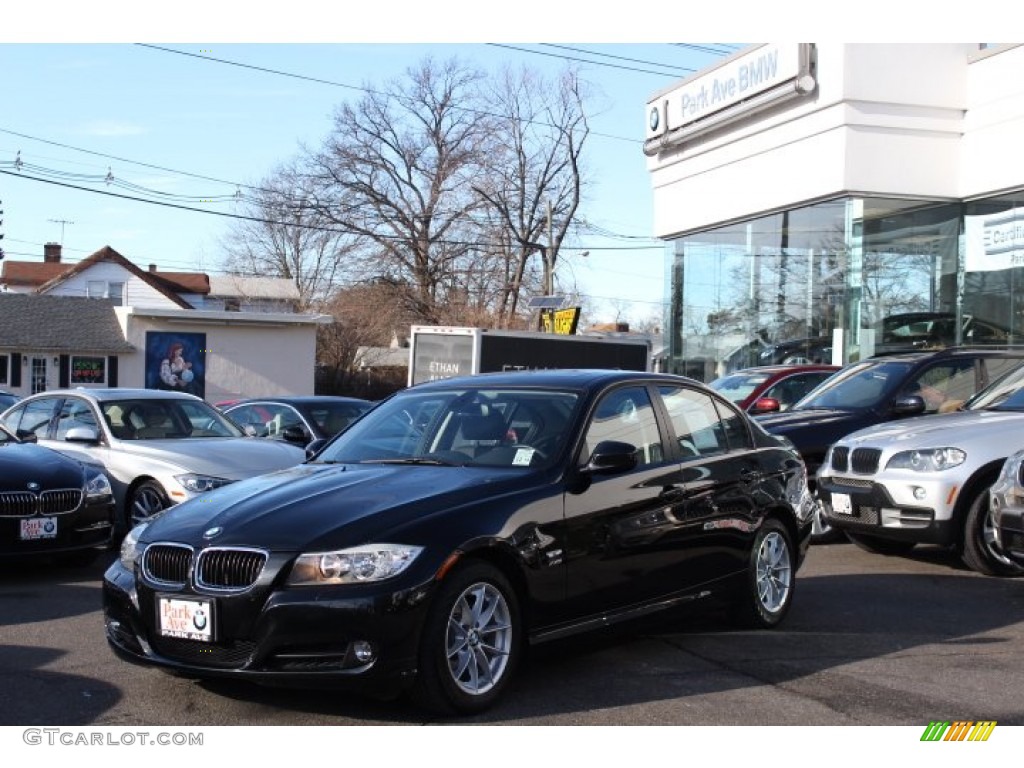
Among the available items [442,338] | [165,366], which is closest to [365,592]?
[442,338]

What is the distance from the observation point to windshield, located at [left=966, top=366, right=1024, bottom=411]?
Result: 10.2 m

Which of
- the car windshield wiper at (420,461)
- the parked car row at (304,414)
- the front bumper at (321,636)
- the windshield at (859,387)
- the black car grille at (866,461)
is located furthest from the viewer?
the parked car row at (304,414)

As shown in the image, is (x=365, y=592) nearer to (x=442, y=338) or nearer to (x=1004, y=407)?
(x=1004, y=407)

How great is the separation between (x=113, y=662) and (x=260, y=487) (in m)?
1.31

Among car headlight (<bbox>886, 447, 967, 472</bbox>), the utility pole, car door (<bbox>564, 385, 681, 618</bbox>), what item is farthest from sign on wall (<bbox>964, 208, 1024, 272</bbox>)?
the utility pole

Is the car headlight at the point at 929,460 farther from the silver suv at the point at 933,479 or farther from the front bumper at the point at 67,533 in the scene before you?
the front bumper at the point at 67,533

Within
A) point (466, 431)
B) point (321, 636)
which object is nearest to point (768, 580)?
point (466, 431)

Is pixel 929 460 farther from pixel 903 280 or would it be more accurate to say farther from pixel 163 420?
pixel 903 280

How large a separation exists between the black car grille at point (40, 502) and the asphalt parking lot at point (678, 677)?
781 millimetres

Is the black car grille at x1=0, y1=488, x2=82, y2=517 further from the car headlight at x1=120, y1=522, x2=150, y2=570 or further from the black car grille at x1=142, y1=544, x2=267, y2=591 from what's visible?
the black car grille at x1=142, y1=544, x2=267, y2=591

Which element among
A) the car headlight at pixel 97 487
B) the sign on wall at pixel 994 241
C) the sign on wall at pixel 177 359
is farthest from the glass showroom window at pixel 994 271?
the sign on wall at pixel 177 359

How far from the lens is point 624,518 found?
6.49 meters

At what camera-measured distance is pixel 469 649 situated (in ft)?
18.1

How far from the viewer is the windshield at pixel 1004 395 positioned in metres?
10.2
